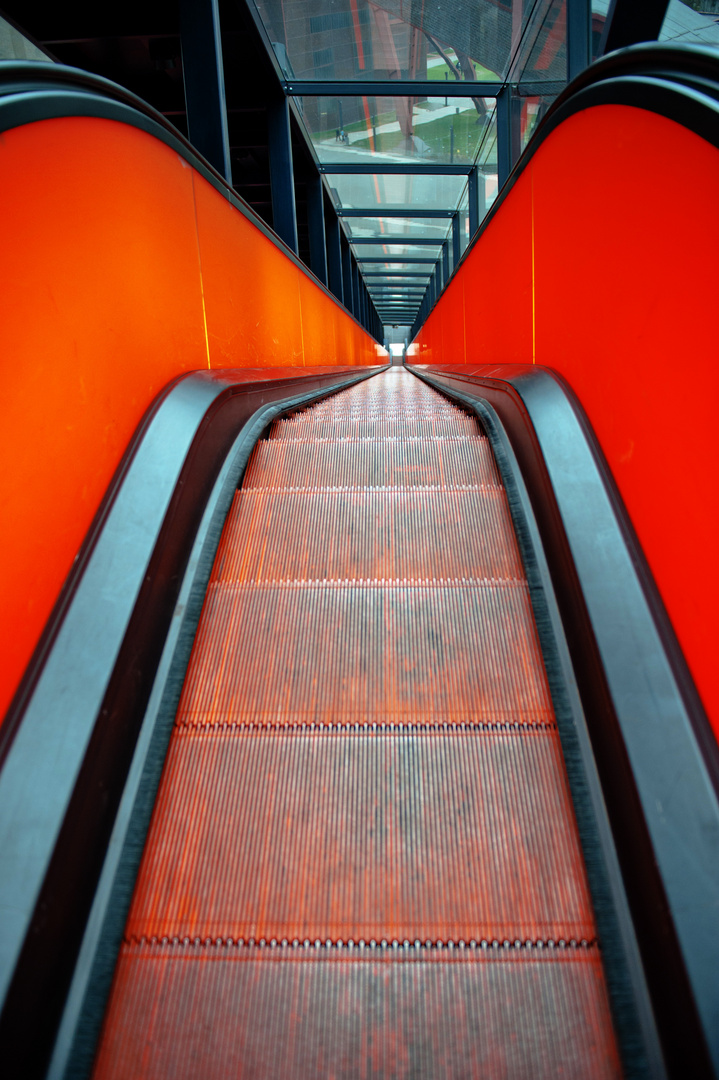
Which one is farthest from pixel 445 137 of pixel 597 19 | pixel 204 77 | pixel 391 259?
pixel 391 259

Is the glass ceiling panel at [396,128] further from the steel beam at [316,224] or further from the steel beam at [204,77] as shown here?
the steel beam at [204,77]

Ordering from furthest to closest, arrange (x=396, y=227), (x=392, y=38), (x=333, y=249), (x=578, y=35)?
1. (x=396, y=227)
2. (x=333, y=249)
3. (x=392, y=38)
4. (x=578, y=35)

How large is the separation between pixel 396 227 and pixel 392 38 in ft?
29.8

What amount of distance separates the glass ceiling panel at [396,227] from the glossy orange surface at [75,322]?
13612 mm

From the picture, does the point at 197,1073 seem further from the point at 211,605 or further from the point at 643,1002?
the point at 211,605

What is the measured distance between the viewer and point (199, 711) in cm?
154

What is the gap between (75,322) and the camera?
1879 mm

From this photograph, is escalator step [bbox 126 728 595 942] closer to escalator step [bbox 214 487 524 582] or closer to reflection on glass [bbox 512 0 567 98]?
escalator step [bbox 214 487 524 582]

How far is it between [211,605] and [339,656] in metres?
0.45

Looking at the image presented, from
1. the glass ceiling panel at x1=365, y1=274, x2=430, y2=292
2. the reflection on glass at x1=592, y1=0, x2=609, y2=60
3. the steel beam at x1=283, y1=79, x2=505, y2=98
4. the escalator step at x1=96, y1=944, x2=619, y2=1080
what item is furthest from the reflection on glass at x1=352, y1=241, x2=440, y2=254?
the escalator step at x1=96, y1=944, x2=619, y2=1080

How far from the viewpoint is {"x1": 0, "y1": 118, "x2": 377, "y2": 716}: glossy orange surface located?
59.1 inches

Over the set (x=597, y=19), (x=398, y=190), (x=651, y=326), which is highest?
(x=398, y=190)

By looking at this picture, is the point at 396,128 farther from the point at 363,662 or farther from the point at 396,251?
the point at 363,662

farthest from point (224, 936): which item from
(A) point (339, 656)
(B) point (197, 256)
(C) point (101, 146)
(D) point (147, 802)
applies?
(B) point (197, 256)
